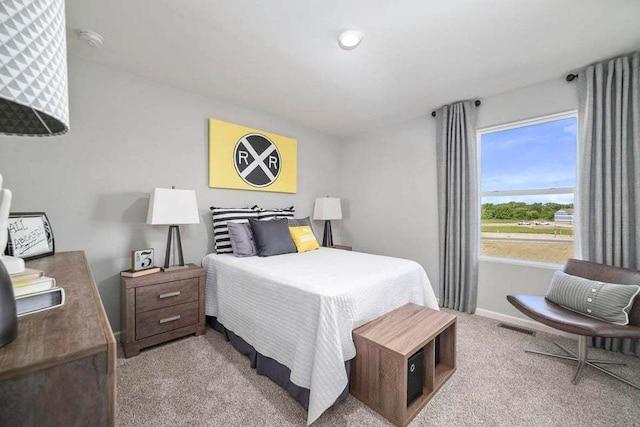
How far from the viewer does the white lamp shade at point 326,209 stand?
3.86 m

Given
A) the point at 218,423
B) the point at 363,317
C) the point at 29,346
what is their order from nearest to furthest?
the point at 29,346, the point at 218,423, the point at 363,317

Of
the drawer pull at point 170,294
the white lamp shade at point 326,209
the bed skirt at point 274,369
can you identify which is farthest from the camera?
the white lamp shade at point 326,209

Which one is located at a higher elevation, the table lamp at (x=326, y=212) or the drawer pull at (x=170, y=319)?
the table lamp at (x=326, y=212)

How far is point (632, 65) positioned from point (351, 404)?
3.40 m

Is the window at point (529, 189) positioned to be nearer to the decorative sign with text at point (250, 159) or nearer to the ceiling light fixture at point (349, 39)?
the ceiling light fixture at point (349, 39)

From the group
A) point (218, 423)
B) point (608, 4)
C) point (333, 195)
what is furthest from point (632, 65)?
point (218, 423)

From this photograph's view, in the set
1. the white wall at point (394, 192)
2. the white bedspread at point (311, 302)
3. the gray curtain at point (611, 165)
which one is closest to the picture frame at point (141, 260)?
the white bedspread at point (311, 302)

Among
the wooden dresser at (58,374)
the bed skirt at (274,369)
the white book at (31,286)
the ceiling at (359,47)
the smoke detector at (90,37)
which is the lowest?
the bed skirt at (274,369)

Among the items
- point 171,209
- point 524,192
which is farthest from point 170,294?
point 524,192

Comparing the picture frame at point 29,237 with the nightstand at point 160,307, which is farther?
the nightstand at point 160,307

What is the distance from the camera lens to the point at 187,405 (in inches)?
63.2

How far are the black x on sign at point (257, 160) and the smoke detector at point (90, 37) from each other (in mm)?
1438

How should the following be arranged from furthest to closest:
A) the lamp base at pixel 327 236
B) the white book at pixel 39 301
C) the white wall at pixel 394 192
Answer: the lamp base at pixel 327 236 → the white wall at pixel 394 192 → the white book at pixel 39 301

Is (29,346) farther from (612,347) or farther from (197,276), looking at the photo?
(612,347)
